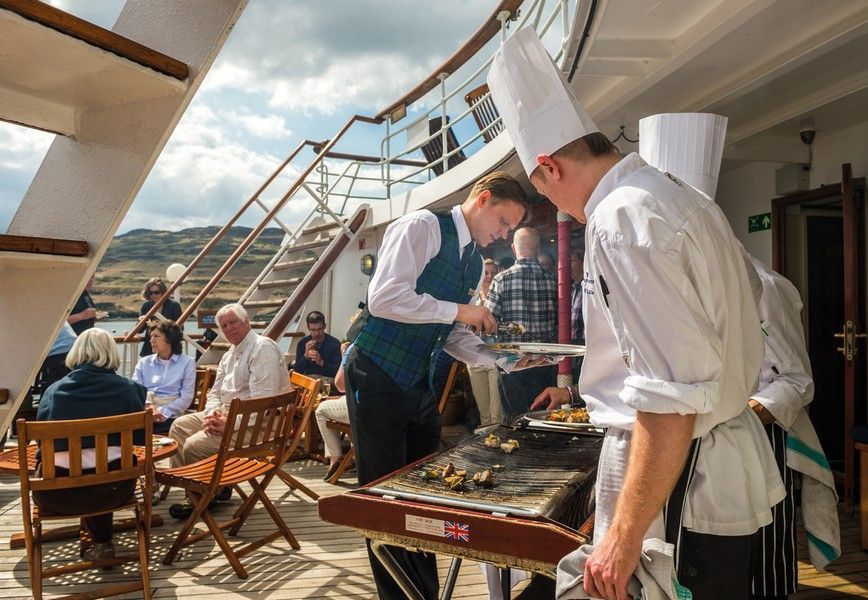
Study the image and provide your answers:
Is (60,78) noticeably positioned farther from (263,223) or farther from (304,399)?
(263,223)

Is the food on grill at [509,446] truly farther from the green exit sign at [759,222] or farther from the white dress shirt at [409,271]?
the green exit sign at [759,222]

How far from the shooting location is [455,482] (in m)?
1.96

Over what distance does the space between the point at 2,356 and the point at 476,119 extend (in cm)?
735

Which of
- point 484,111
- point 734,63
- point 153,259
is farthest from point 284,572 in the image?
point 153,259

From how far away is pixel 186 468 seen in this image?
391cm

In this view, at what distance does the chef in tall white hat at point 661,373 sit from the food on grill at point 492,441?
44.5 inches

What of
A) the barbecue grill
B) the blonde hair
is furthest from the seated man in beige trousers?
the barbecue grill

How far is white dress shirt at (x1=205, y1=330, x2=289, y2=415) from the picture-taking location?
4.62 m

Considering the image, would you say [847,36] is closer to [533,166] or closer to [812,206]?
[533,166]

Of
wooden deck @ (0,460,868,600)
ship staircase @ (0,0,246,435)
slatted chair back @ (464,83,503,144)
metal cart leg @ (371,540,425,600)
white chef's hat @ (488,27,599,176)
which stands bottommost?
wooden deck @ (0,460,868,600)

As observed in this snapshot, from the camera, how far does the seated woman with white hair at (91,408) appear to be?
3205 millimetres

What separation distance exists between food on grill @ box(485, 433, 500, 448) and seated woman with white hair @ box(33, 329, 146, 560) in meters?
2.00

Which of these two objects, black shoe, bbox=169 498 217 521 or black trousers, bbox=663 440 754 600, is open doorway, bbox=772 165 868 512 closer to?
black trousers, bbox=663 440 754 600

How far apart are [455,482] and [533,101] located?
1.12 meters
